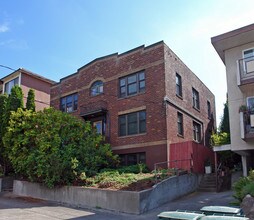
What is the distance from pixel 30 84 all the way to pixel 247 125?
23427 millimetres

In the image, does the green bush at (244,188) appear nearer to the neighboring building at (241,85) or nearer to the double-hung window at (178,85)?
the neighboring building at (241,85)

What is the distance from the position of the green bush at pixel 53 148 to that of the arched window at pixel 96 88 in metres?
4.28

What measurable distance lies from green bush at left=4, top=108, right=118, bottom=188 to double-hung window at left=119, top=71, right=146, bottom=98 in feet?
12.2

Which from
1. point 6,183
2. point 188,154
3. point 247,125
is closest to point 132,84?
point 188,154

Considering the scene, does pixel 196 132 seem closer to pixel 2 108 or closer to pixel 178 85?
pixel 178 85

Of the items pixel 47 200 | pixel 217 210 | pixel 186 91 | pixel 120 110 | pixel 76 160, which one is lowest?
pixel 47 200

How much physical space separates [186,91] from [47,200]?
12284 millimetres

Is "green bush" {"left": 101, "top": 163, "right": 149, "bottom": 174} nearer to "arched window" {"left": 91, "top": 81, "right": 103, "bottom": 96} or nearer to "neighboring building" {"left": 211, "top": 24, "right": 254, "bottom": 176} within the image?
"neighboring building" {"left": 211, "top": 24, "right": 254, "bottom": 176}

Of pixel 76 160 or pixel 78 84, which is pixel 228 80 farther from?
pixel 78 84

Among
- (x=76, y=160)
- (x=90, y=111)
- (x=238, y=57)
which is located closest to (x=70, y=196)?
(x=76, y=160)

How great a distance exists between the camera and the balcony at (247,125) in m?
15.1

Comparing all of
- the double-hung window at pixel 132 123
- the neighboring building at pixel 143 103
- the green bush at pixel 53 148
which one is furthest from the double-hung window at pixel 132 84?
the green bush at pixel 53 148

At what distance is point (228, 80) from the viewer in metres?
17.2

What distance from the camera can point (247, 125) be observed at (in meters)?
15.4
